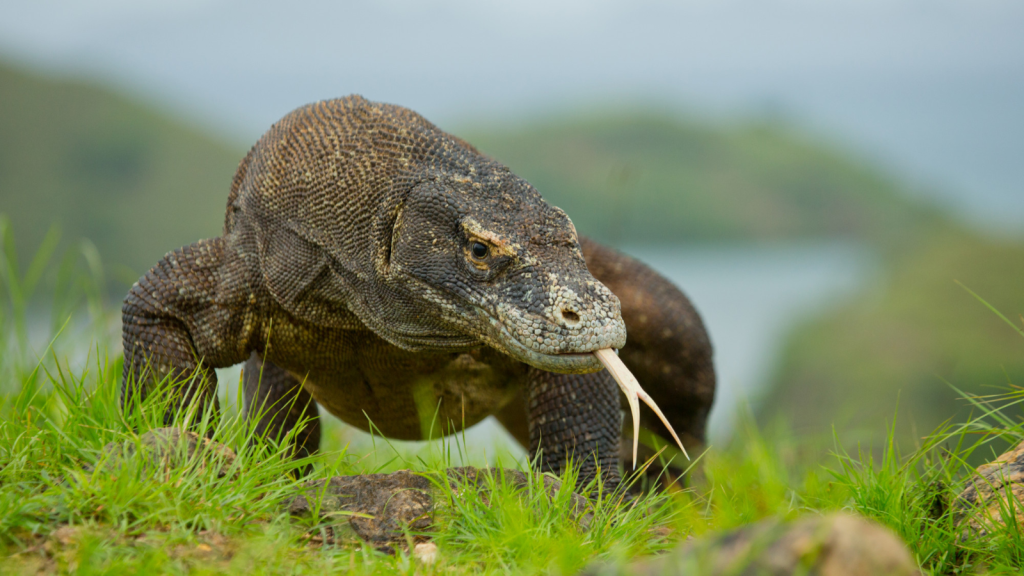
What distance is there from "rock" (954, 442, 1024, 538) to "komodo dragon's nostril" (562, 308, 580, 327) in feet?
4.60

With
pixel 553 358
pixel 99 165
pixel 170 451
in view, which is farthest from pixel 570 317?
pixel 99 165

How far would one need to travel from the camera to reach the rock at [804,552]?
Result: 134cm

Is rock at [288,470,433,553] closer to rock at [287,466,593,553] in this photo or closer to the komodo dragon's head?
rock at [287,466,593,553]

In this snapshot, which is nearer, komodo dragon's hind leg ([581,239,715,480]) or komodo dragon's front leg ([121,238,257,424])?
komodo dragon's front leg ([121,238,257,424])

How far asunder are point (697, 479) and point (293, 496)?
91.4 inches

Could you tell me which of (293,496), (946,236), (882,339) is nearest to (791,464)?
(293,496)

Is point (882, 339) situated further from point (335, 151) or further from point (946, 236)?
point (335, 151)

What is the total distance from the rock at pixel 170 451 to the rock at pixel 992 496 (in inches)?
88.4

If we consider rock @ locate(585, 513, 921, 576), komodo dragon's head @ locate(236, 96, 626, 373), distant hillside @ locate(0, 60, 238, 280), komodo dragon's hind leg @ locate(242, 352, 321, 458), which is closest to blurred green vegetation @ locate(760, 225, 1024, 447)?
distant hillside @ locate(0, 60, 238, 280)

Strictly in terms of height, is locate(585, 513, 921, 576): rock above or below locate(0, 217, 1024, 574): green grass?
above

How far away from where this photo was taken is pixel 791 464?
4.08 metres

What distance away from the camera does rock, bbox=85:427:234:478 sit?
2.21m

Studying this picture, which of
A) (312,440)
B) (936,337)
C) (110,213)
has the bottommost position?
(936,337)

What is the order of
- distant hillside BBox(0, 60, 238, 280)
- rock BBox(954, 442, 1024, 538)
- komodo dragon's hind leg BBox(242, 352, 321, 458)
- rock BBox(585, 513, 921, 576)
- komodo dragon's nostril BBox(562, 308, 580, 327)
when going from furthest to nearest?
1. distant hillside BBox(0, 60, 238, 280)
2. komodo dragon's hind leg BBox(242, 352, 321, 458)
3. rock BBox(954, 442, 1024, 538)
4. komodo dragon's nostril BBox(562, 308, 580, 327)
5. rock BBox(585, 513, 921, 576)
